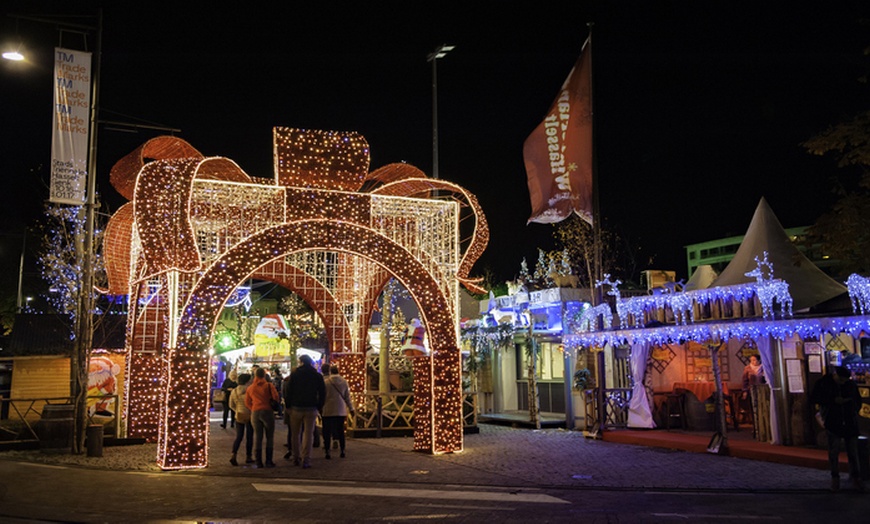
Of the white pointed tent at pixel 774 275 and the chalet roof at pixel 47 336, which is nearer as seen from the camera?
the white pointed tent at pixel 774 275

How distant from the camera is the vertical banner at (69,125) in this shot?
536 inches

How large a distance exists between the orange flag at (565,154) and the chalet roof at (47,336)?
13856 millimetres

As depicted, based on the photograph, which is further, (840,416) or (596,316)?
(596,316)

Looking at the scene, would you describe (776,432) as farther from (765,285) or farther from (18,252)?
(18,252)

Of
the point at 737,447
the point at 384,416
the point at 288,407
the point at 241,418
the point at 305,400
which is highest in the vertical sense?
the point at 305,400

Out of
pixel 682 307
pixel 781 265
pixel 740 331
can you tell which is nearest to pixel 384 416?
pixel 682 307

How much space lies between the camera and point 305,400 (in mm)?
12250

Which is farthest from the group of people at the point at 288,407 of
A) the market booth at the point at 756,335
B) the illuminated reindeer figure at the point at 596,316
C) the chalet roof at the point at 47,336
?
the chalet roof at the point at 47,336

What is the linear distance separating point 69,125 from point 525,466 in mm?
10068

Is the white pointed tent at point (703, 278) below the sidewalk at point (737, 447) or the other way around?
the other way around

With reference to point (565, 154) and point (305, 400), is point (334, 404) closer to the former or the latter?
point (305, 400)

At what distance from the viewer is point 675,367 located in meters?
19.7

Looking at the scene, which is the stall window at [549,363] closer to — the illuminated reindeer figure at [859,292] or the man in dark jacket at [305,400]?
the illuminated reindeer figure at [859,292]

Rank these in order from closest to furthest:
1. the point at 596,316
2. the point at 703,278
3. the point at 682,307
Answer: the point at 682,307
the point at 596,316
the point at 703,278
